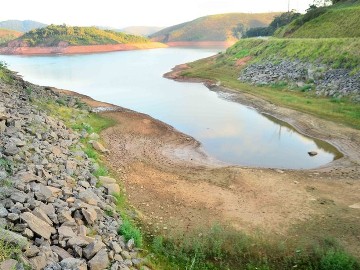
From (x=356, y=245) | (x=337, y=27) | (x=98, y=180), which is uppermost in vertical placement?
(x=337, y=27)

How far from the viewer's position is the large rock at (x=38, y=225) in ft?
27.6

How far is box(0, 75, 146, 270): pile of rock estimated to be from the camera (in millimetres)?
8086

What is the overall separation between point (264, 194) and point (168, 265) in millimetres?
6743

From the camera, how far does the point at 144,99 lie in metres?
41.2

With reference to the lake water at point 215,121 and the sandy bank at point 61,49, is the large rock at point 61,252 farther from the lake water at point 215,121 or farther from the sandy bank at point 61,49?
the sandy bank at point 61,49

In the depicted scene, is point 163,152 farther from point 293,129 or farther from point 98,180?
point 293,129

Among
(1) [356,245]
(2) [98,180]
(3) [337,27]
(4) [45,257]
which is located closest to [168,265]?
(4) [45,257]

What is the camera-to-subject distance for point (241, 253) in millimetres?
11344

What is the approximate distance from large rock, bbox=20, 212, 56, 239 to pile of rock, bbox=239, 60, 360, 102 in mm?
28505

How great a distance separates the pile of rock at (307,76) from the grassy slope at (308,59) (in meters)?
1.03

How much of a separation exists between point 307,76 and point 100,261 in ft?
115

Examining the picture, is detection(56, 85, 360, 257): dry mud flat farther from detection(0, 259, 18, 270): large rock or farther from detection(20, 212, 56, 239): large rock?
detection(0, 259, 18, 270): large rock

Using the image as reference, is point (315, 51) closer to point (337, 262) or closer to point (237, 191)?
point (237, 191)

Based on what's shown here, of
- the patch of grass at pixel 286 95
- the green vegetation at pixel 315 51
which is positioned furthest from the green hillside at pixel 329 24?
the patch of grass at pixel 286 95
